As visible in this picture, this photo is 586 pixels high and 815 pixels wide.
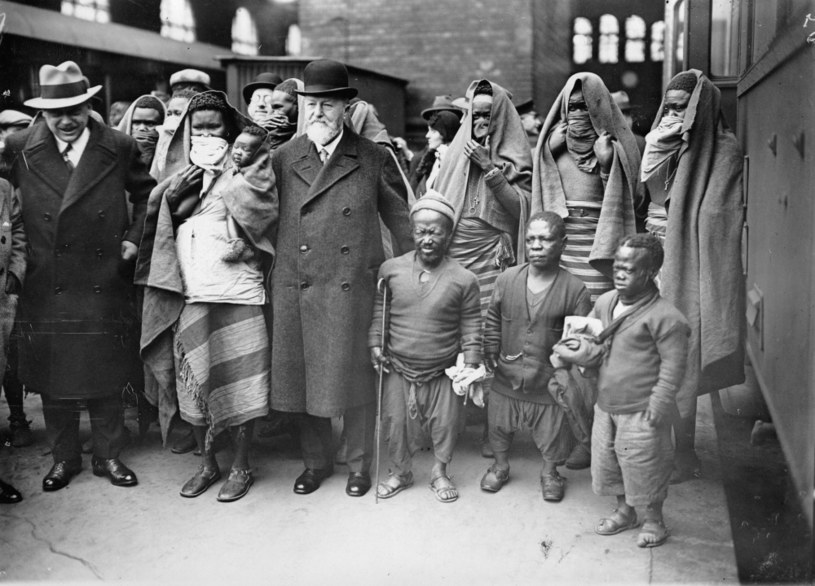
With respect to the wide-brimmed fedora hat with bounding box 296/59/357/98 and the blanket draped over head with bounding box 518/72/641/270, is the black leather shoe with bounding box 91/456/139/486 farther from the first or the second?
the blanket draped over head with bounding box 518/72/641/270

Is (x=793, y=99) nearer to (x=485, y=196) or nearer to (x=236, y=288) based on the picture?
(x=485, y=196)

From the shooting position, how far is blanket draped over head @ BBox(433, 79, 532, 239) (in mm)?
4289

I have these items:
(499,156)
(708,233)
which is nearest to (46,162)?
(499,156)

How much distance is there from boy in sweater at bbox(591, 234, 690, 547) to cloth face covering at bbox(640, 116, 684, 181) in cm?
68

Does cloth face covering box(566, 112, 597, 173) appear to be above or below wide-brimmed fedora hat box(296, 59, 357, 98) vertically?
below

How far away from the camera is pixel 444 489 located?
375cm

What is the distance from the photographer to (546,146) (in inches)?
157

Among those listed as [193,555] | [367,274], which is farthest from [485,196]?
[193,555]

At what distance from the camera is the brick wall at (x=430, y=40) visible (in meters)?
4.91

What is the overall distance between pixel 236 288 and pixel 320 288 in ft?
1.46

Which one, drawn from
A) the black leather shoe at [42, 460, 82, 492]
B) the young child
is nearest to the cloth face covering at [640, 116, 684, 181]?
the young child

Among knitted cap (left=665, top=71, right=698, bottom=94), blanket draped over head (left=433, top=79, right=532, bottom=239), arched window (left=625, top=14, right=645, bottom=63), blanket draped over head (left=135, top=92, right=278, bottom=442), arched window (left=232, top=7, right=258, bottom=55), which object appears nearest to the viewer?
knitted cap (left=665, top=71, right=698, bottom=94)

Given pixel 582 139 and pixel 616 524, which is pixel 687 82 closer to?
pixel 582 139

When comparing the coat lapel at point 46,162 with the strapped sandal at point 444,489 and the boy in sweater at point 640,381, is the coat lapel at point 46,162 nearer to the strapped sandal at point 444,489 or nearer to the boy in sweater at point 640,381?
the strapped sandal at point 444,489
